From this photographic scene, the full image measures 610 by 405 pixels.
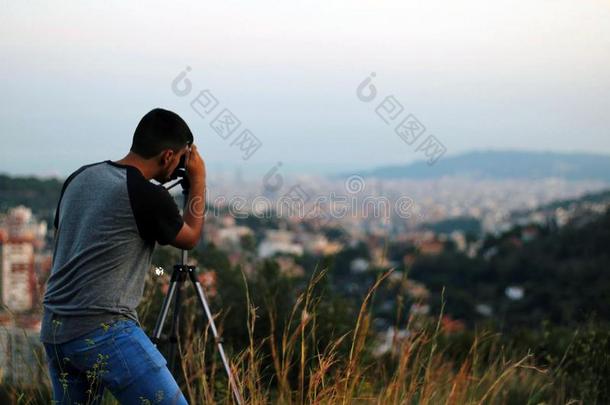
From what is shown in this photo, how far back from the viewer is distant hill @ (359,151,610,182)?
94.6 metres

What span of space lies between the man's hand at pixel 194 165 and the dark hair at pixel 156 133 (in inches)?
5.0

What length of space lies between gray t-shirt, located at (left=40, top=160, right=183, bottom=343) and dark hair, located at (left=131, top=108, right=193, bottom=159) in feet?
0.33

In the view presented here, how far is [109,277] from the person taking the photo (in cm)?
230

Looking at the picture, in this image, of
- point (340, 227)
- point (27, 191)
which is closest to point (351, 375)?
point (27, 191)

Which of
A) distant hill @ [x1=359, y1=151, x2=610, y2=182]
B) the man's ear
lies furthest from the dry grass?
distant hill @ [x1=359, y1=151, x2=610, y2=182]

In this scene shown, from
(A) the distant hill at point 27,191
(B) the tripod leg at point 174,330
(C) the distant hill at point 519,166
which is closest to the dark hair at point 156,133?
(B) the tripod leg at point 174,330

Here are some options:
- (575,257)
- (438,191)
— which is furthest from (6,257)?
(438,191)

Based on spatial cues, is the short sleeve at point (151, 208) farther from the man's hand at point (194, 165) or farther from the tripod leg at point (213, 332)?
the tripod leg at point (213, 332)

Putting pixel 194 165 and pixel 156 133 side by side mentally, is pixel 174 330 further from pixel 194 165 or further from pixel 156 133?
pixel 156 133

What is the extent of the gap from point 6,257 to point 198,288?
11.5 metres

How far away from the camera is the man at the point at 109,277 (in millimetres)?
2295

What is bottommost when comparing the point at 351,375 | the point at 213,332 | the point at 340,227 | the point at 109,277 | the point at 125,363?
the point at 340,227

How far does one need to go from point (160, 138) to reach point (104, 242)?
361 millimetres

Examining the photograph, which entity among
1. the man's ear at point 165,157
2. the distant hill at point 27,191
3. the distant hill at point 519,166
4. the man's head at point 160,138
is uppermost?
the distant hill at point 27,191
